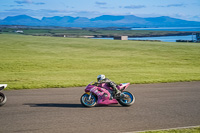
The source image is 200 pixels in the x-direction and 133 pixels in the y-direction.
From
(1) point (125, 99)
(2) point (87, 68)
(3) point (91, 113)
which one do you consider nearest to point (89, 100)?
(3) point (91, 113)

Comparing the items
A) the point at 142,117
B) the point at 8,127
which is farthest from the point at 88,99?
the point at 8,127

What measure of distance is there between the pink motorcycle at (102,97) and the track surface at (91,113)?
10.5 inches

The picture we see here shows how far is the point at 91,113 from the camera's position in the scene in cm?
1091

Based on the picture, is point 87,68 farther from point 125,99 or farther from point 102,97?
point 102,97

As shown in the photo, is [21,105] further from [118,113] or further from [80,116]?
[118,113]

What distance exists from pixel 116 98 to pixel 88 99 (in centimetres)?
135

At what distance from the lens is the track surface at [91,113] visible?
919 cm

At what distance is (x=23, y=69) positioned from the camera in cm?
2817

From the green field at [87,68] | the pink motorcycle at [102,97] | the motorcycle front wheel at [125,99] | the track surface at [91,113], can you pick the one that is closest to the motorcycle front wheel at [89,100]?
the pink motorcycle at [102,97]

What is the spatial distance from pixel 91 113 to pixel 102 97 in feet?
4.13

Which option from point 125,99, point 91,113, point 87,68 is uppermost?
point 125,99

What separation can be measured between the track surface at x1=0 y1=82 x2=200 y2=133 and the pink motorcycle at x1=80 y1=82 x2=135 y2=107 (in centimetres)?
27

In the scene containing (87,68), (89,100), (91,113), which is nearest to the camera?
(91,113)

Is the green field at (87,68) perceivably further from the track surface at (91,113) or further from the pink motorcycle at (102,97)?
the pink motorcycle at (102,97)
